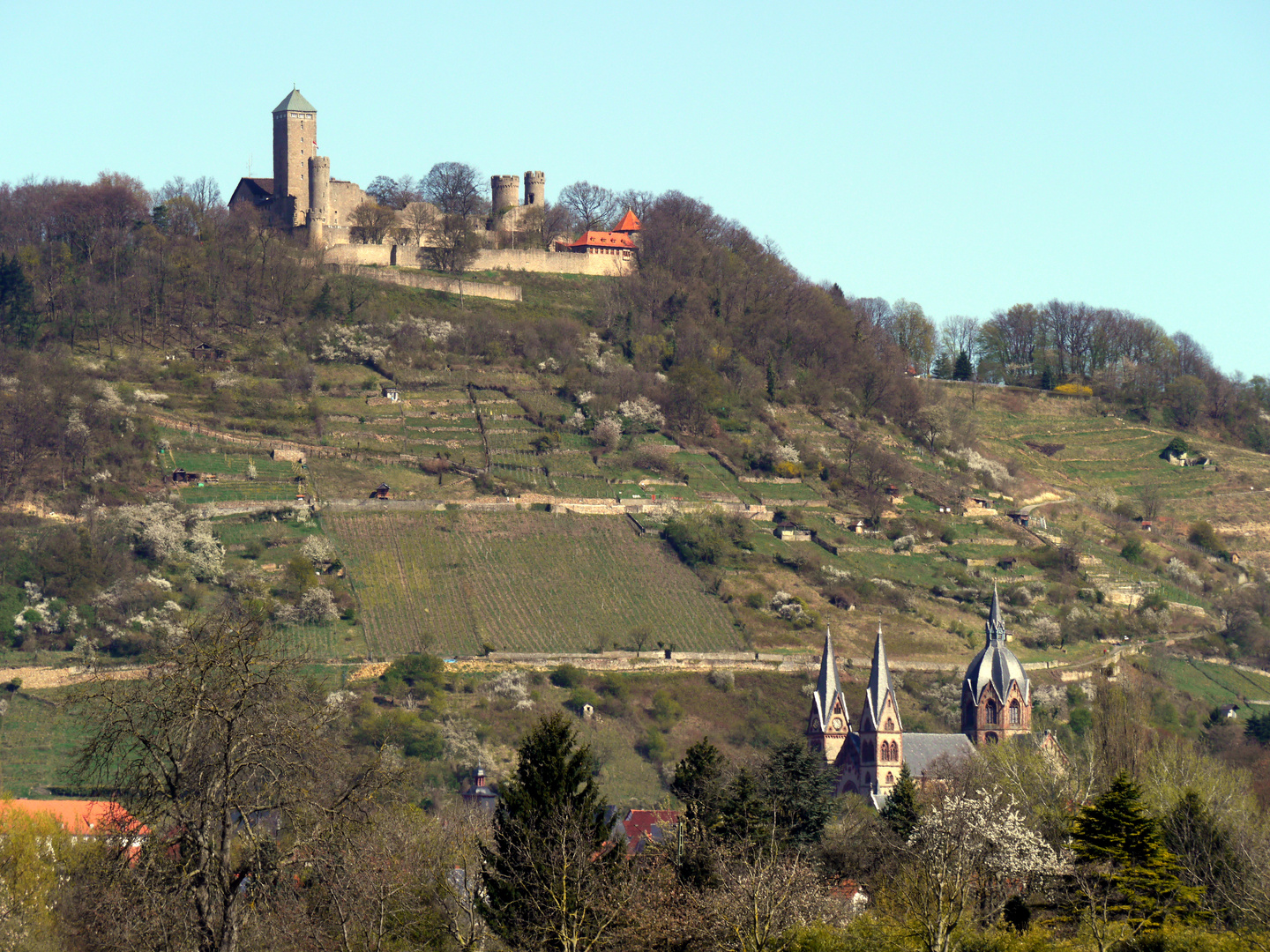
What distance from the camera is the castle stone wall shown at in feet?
413

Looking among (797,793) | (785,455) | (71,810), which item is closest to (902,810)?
(797,793)

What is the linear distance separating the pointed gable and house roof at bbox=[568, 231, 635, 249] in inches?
2441

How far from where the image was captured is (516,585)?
85125 millimetres

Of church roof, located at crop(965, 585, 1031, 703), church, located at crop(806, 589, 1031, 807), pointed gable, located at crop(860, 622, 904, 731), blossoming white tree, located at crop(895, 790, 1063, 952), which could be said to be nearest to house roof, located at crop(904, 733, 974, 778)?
church, located at crop(806, 589, 1031, 807)

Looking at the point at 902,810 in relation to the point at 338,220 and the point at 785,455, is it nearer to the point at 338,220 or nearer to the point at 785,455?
the point at 785,455

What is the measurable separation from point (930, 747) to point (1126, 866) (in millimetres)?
38568

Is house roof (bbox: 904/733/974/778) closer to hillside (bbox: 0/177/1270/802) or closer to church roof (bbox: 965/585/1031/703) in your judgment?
church roof (bbox: 965/585/1031/703)

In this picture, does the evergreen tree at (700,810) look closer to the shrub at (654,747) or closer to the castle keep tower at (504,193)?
the shrub at (654,747)

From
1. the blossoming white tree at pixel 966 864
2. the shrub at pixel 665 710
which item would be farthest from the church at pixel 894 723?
the blossoming white tree at pixel 966 864

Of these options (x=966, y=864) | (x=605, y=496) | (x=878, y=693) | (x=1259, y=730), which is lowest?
(x=1259, y=730)

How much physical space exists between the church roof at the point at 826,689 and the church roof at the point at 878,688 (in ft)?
4.73

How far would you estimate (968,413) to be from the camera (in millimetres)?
130750

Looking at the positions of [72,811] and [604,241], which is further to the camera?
[604,241]

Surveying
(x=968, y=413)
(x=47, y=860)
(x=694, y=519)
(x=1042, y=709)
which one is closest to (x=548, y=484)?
(x=694, y=519)
